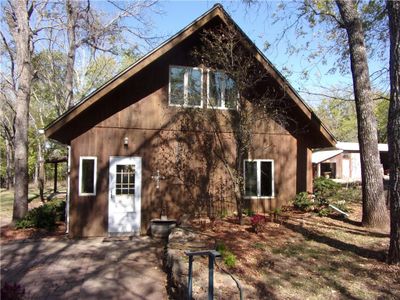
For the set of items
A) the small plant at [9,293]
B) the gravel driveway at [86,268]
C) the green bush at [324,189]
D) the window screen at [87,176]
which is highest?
the window screen at [87,176]

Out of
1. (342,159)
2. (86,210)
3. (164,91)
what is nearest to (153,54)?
(164,91)

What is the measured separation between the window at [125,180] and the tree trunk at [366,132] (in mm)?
6683

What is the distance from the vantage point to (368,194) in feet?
32.5

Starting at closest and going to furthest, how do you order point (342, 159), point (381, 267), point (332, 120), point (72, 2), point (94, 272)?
point (381, 267), point (94, 272), point (72, 2), point (342, 159), point (332, 120)

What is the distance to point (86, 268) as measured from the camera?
319 inches

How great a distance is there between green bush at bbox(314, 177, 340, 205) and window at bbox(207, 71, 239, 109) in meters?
4.24

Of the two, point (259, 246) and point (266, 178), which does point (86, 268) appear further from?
point (266, 178)

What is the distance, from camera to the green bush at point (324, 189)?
12705 mm

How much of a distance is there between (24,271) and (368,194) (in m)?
8.52

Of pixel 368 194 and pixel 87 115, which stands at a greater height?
pixel 87 115

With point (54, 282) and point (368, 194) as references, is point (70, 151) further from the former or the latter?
point (368, 194)

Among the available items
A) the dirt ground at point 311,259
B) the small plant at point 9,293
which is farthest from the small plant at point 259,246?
the small plant at point 9,293

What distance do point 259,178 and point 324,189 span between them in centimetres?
250

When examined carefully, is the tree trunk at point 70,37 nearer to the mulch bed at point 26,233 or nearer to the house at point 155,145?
the house at point 155,145
